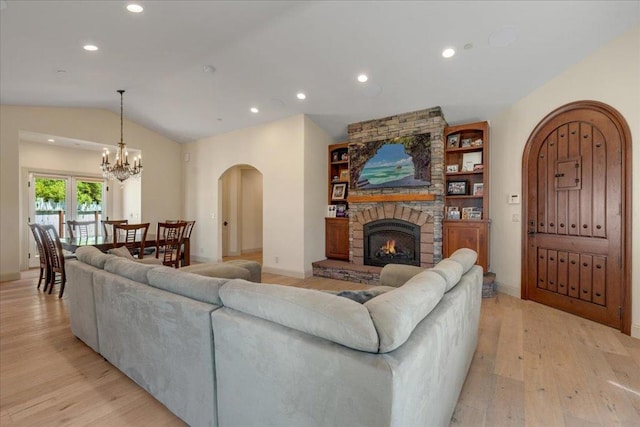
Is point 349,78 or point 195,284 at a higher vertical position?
point 349,78

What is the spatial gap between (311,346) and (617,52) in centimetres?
444

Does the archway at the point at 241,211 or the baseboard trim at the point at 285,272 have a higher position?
the archway at the point at 241,211

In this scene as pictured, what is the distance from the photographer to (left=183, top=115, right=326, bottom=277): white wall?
5449 millimetres

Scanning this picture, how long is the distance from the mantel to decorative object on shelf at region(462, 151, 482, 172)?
0.78m

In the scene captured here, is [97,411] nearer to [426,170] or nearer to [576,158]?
[426,170]

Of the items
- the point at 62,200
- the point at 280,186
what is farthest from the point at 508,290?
the point at 62,200

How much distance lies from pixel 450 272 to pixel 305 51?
10.5 ft

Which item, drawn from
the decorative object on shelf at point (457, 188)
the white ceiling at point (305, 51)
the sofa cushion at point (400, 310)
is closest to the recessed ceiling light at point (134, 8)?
the white ceiling at point (305, 51)

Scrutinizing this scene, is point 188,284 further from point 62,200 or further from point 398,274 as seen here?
point 62,200

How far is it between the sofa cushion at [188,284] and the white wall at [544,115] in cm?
404

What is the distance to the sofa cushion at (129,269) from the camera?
6.73 ft

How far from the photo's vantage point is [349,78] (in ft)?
13.8

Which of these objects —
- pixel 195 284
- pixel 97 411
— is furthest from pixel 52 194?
pixel 195 284

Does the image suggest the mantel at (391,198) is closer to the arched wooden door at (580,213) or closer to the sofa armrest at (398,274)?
the arched wooden door at (580,213)
